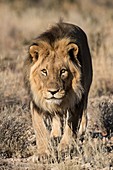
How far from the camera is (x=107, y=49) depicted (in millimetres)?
12242

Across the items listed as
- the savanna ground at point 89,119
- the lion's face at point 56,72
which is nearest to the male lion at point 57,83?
the lion's face at point 56,72

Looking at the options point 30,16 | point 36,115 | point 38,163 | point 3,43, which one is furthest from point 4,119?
point 30,16

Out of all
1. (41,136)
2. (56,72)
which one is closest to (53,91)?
(56,72)

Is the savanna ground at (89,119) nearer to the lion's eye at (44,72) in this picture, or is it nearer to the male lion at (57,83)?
the male lion at (57,83)

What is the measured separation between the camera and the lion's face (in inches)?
263

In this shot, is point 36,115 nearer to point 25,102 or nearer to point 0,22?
point 25,102

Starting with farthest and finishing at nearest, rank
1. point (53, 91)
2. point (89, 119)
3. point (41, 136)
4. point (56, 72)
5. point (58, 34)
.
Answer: point (89, 119), point (58, 34), point (41, 136), point (56, 72), point (53, 91)

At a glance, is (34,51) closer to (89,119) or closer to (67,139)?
(67,139)

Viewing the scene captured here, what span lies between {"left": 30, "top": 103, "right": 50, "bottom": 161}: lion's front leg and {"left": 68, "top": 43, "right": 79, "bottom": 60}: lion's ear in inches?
29.1

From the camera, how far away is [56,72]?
6.66 meters

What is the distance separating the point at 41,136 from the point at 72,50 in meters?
0.98

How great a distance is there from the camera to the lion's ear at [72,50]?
6859 mm

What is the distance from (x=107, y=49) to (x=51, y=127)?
4731 millimetres

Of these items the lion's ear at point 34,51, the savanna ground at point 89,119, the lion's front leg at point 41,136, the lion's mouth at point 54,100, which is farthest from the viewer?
the lion's ear at point 34,51
